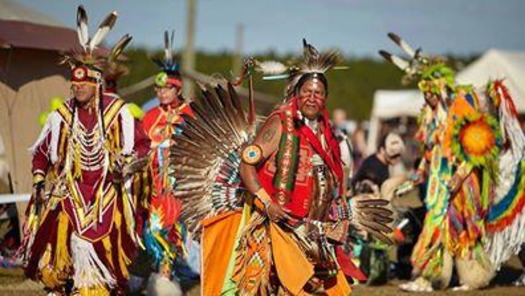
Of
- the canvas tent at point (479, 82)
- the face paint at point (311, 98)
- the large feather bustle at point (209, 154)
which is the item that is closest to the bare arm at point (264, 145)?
the face paint at point (311, 98)

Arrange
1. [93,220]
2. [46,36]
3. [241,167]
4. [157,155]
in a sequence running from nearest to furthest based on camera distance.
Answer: [241,167] < [93,220] < [157,155] < [46,36]

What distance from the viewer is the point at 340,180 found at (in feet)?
20.7

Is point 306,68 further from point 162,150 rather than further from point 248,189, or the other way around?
point 162,150

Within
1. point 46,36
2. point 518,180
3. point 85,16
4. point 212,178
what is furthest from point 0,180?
point 518,180

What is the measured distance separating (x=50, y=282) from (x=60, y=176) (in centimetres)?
72

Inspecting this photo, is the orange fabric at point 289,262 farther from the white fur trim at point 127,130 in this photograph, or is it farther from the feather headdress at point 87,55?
the feather headdress at point 87,55

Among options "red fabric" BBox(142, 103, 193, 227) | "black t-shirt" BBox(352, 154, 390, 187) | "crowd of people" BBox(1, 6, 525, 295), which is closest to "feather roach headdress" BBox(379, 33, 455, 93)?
"crowd of people" BBox(1, 6, 525, 295)

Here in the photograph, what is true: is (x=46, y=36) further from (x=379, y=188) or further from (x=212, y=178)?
(x=212, y=178)

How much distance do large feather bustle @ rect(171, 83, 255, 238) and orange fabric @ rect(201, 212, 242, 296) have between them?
148 millimetres

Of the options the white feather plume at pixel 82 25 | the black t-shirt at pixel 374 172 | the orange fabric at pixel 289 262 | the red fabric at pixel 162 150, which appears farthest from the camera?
the black t-shirt at pixel 374 172

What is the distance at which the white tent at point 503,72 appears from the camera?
20109 mm

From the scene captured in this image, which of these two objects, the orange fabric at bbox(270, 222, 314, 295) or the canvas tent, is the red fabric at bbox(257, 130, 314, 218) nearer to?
the orange fabric at bbox(270, 222, 314, 295)

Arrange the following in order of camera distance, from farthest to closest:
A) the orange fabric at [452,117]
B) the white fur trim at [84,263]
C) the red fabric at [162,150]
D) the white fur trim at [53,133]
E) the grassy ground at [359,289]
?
the orange fabric at [452,117]
the grassy ground at [359,289]
the red fabric at [162,150]
the white fur trim at [53,133]
the white fur trim at [84,263]

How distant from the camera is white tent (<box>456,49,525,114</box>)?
20.1 m
